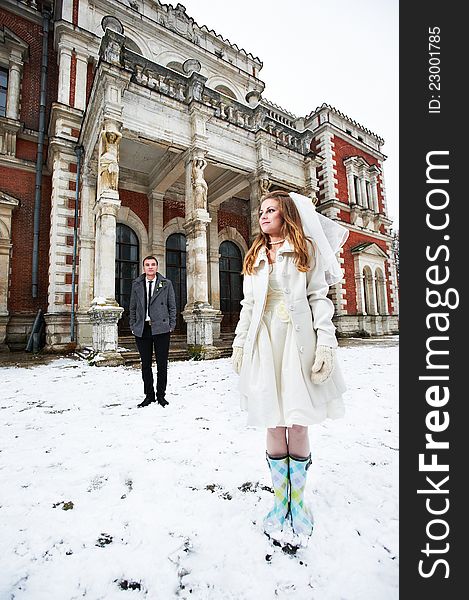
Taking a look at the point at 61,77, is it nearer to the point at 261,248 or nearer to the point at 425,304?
the point at 261,248

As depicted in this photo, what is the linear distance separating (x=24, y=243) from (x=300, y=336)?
37.8 ft

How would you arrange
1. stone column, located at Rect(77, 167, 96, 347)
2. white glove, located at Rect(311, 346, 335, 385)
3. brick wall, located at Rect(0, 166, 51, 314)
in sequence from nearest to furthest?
white glove, located at Rect(311, 346, 335, 385) < stone column, located at Rect(77, 167, 96, 347) < brick wall, located at Rect(0, 166, 51, 314)

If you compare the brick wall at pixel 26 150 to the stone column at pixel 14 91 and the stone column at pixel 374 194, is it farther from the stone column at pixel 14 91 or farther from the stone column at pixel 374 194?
the stone column at pixel 374 194

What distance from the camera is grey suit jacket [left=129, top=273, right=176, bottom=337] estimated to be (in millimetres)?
3963

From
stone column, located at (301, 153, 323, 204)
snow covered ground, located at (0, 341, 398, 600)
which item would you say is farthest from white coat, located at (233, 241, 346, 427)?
stone column, located at (301, 153, 323, 204)

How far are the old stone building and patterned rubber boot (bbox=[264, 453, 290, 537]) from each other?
233 inches

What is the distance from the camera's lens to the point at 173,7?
43.1ft

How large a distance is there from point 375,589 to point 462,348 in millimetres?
1064

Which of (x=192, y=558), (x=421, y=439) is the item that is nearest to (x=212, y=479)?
(x=192, y=558)

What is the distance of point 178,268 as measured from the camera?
486 inches

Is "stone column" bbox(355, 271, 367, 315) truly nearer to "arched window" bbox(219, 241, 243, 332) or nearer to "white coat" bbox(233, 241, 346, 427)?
"arched window" bbox(219, 241, 243, 332)

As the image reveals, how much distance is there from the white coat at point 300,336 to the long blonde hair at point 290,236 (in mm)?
39

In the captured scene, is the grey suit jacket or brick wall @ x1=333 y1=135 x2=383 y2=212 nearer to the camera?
the grey suit jacket

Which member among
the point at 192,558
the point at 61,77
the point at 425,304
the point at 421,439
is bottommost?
the point at 192,558
